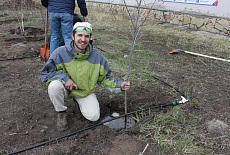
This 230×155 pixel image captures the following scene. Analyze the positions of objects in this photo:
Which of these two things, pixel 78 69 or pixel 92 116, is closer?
pixel 78 69

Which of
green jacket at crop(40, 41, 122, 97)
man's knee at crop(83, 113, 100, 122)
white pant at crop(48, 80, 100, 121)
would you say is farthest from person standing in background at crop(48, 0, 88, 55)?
man's knee at crop(83, 113, 100, 122)

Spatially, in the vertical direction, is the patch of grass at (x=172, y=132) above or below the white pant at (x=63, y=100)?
below

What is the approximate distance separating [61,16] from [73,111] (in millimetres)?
1760

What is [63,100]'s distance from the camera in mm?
2588

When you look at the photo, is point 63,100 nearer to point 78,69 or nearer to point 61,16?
point 78,69

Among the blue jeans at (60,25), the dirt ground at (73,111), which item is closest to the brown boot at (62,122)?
the dirt ground at (73,111)

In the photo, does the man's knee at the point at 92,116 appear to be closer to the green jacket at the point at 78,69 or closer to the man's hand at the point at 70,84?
the green jacket at the point at 78,69

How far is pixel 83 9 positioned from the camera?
158 inches

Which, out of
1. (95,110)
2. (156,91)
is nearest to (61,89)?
(95,110)

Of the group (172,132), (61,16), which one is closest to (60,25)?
(61,16)

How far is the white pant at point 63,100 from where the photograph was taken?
247 centimetres

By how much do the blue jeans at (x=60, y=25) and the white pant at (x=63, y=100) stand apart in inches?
64.7

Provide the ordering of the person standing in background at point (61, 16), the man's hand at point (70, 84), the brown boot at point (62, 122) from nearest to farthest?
the man's hand at point (70, 84), the brown boot at point (62, 122), the person standing in background at point (61, 16)

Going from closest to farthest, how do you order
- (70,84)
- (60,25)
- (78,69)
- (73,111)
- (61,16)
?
(70,84) < (78,69) < (73,111) < (61,16) < (60,25)
